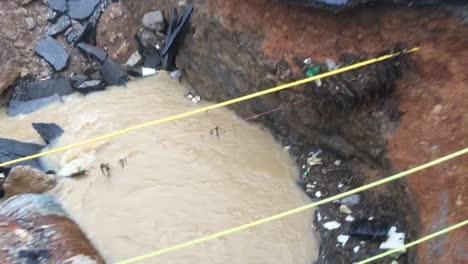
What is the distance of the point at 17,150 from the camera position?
20.6 feet

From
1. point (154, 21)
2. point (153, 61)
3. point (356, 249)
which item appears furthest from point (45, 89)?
point (356, 249)

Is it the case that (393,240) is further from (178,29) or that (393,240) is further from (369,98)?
(178,29)

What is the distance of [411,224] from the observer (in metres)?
4.63

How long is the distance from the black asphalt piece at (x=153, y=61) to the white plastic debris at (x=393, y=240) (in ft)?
13.0

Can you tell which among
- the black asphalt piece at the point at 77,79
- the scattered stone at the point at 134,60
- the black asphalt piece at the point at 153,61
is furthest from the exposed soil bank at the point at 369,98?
the black asphalt piece at the point at 77,79

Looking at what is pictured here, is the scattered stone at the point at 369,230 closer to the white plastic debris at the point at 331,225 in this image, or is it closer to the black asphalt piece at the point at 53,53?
the white plastic debris at the point at 331,225

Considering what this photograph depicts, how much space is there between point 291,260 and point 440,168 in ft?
4.86

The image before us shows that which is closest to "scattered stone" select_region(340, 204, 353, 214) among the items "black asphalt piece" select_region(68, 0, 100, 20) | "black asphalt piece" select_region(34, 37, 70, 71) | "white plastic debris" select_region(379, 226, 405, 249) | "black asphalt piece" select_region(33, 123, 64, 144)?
"white plastic debris" select_region(379, 226, 405, 249)

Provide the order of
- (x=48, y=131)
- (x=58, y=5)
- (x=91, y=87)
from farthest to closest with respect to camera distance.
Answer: (x=58, y=5), (x=91, y=87), (x=48, y=131)

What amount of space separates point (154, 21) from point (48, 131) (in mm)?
1974

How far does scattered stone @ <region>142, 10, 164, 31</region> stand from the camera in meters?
7.39

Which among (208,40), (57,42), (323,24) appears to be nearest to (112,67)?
(57,42)

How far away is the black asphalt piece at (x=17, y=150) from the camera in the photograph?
616 centimetres

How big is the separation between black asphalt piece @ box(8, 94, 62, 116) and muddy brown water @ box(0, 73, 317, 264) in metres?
0.15
